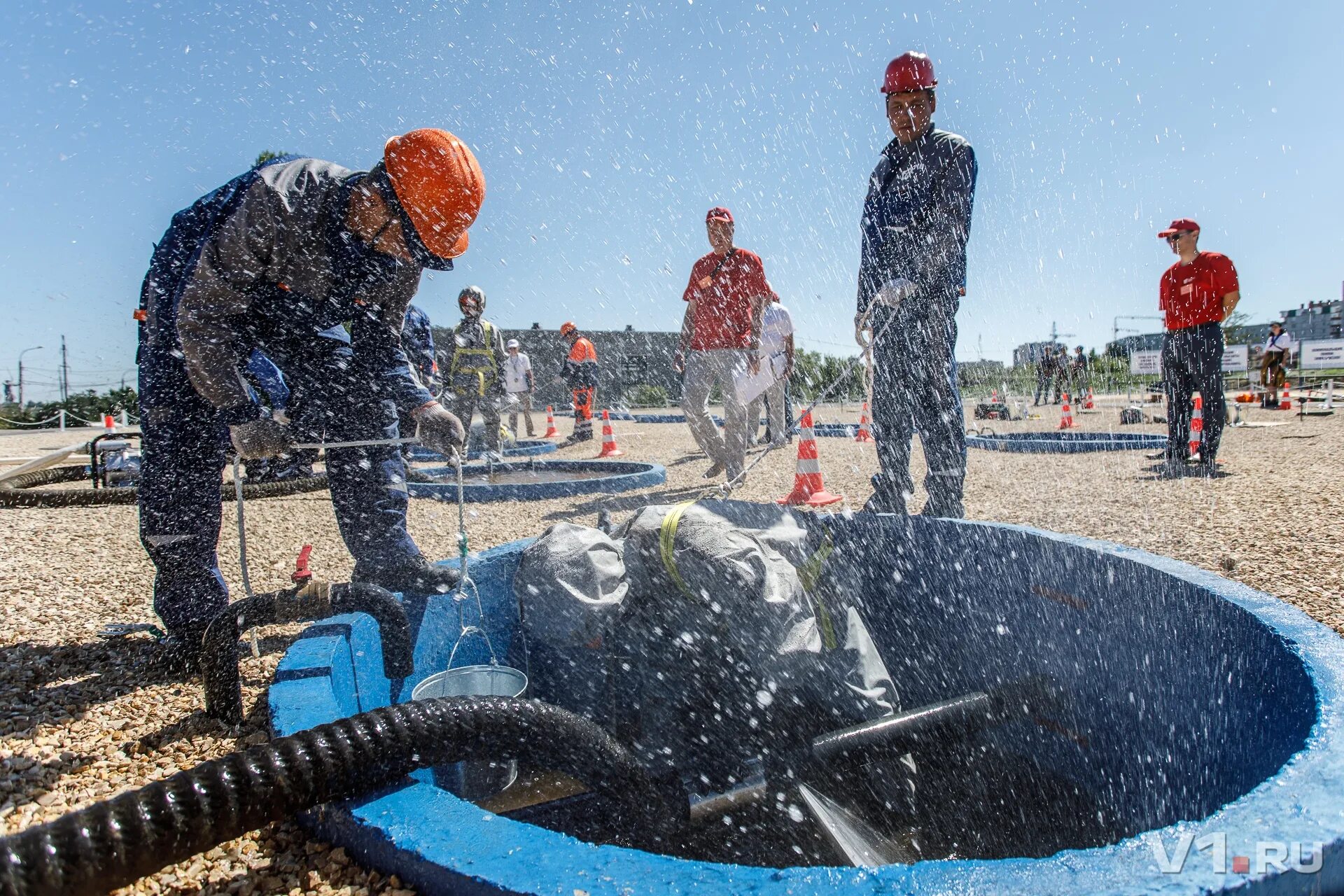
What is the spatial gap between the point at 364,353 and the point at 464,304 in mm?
6069

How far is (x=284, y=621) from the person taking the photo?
1933mm

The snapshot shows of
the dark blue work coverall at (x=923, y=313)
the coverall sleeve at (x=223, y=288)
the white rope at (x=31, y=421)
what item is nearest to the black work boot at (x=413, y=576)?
the coverall sleeve at (x=223, y=288)

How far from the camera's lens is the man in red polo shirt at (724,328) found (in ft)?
18.9

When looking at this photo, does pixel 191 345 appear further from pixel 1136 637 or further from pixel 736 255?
pixel 736 255

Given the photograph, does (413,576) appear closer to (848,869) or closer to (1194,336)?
(848,869)

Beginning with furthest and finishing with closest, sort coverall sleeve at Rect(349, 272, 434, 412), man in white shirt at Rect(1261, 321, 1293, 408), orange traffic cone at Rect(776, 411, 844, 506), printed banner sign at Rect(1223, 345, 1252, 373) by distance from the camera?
printed banner sign at Rect(1223, 345, 1252, 373) → man in white shirt at Rect(1261, 321, 1293, 408) → orange traffic cone at Rect(776, 411, 844, 506) → coverall sleeve at Rect(349, 272, 434, 412)

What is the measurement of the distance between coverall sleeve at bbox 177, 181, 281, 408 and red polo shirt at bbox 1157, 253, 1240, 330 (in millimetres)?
6733

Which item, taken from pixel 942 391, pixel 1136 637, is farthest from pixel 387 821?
pixel 942 391

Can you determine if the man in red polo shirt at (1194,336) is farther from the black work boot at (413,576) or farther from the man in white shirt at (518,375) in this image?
the man in white shirt at (518,375)

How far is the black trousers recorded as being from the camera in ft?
19.7

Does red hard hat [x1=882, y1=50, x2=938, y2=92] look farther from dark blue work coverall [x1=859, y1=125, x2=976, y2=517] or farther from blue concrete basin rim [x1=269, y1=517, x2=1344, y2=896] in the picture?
blue concrete basin rim [x1=269, y1=517, x2=1344, y2=896]

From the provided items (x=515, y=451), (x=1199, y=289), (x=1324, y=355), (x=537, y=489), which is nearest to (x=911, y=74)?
(x=537, y=489)

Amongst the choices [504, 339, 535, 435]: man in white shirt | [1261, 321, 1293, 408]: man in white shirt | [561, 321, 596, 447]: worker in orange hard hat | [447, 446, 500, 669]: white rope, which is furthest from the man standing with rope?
[1261, 321, 1293, 408]: man in white shirt

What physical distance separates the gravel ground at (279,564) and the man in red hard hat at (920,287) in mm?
1041
